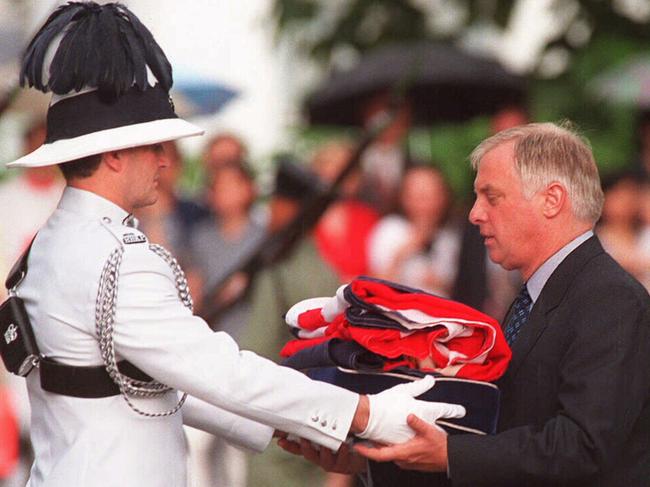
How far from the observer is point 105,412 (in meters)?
4.26

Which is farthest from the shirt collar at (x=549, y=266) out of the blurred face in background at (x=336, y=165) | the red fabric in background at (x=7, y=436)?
the red fabric in background at (x=7, y=436)

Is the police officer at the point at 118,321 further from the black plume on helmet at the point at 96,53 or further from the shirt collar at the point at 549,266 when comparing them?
the shirt collar at the point at 549,266

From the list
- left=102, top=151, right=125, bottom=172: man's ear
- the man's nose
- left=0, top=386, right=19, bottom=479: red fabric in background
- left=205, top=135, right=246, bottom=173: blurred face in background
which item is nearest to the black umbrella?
left=205, top=135, right=246, bottom=173: blurred face in background

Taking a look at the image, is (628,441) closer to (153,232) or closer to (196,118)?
(153,232)

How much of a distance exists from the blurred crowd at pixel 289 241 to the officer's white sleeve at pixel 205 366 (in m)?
3.39

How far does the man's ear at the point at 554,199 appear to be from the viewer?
173 inches

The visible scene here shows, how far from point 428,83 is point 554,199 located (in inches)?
285

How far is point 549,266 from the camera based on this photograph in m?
4.47

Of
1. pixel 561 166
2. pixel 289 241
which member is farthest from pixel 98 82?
pixel 289 241

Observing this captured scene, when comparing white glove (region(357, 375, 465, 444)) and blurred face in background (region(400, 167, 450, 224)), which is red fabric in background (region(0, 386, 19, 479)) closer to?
blurred face in background (region(400, 167, 450, 224))

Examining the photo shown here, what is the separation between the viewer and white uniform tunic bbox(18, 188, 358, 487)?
422 centimetres

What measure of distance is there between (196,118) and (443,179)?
252cm

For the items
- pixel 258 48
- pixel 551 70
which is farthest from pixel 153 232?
pixel 258 48

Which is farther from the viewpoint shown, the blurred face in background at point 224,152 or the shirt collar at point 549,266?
the blurred face in background at point 224,152
